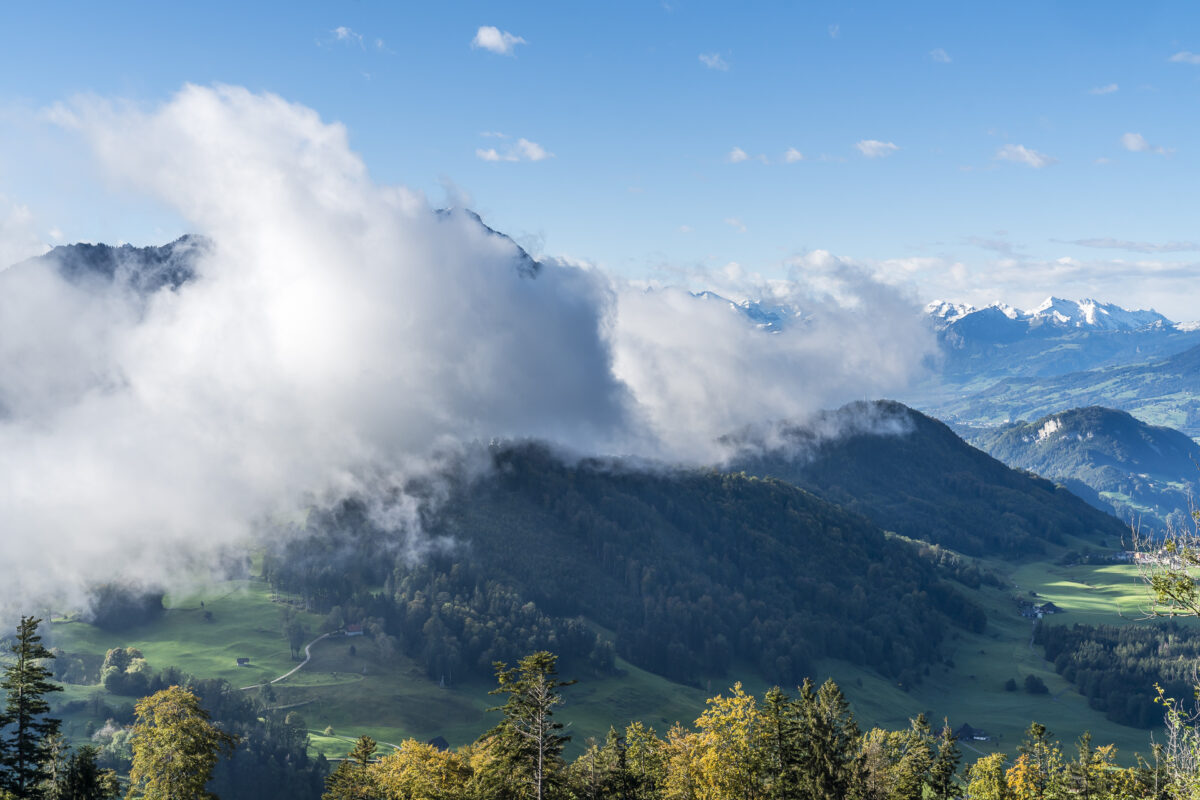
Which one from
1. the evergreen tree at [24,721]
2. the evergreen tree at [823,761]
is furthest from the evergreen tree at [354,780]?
the evergreen tree at [823,761]

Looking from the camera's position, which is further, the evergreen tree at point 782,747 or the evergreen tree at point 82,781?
the evergreen tree at point 782,747

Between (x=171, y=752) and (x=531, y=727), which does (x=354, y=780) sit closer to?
(x=171, y=752)

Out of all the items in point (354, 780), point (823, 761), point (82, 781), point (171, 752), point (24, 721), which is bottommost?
point (354, 780)

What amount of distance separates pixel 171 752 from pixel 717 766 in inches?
2191

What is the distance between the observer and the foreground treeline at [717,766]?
2820 inches

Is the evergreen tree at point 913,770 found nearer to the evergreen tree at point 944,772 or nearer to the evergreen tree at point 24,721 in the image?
the evergreen tree at point 944,772

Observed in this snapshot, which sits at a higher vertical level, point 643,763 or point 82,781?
point 82,781

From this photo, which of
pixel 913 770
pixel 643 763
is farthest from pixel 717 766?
pixel 913 770

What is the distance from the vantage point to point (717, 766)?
8456 cm

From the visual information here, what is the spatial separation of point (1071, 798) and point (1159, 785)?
16075 millimetres

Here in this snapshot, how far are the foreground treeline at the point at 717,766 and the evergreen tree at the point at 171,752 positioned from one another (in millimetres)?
15054

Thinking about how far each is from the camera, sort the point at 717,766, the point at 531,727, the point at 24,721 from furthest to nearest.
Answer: the point at 717,766, the point at 24,721, the point at 531,727

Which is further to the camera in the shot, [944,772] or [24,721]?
[944,772]

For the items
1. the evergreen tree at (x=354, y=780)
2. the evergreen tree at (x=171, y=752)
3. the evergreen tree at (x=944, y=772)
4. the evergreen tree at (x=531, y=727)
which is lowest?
the evergreen tree at (x=944, y=772)
